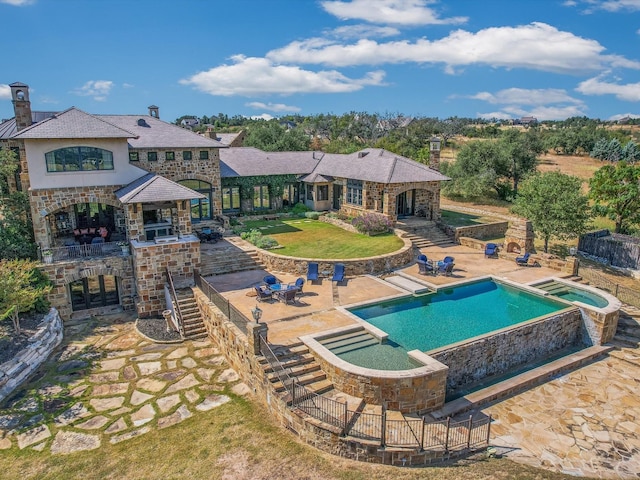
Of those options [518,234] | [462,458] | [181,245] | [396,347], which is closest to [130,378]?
[181,245]

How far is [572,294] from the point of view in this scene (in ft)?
70.2

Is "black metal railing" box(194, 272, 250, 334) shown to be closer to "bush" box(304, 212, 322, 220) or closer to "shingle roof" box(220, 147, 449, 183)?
"shingle roof" box(220, 147, 449, 183)

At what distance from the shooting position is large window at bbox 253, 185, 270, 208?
35.4 meters

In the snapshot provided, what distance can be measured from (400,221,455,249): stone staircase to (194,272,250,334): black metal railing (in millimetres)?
14389

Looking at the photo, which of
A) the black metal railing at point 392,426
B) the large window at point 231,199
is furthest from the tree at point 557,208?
the large window at point 231,199

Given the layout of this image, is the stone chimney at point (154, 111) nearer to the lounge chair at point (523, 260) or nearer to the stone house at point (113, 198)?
the stone house at point (113, 198)

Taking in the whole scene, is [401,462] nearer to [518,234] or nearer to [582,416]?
[582,416]

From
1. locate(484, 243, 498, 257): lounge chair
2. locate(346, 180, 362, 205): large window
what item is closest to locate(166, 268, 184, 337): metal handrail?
locate(346, 180, 362, 205): large window

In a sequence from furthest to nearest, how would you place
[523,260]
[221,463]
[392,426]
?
[523,260] → [392,426] → [221,463]

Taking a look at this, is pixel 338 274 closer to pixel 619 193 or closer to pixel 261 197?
pixel 261 197

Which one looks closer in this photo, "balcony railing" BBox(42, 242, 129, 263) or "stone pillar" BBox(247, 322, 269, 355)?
"stone pillar" BBox(247, 322, 269, 355)

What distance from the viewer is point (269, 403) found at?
13.9m

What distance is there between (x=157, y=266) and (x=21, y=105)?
11736 mm

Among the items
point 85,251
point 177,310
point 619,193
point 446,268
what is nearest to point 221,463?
point 177,310
